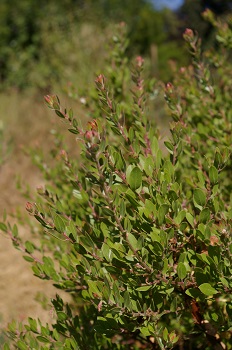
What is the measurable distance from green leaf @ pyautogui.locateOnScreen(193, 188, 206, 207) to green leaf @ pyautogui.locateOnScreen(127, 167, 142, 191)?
0.54ft

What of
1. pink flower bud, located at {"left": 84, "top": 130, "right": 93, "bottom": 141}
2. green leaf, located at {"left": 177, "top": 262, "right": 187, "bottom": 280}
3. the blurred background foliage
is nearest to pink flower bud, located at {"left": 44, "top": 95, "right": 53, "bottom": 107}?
pink flower bud, located at {"left": 84, "top": 130, "right": 93, "bottom": 141}

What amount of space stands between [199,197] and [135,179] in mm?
196

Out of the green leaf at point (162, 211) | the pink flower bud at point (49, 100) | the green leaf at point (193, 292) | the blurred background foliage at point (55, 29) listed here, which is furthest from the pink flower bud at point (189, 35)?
the blurred background foliage at point (55, 29)

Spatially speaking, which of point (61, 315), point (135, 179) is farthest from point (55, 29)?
point (135, 179)

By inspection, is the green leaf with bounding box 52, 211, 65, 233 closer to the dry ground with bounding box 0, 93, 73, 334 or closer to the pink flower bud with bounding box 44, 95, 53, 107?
the pink flower bud with bounding box 44, 95, 53, 107

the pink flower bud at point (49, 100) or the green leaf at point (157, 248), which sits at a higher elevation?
the pink flower bud at point (49, 100)

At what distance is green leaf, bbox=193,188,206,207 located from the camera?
4.45 ft

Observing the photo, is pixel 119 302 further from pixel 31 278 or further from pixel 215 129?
pixel 31 278

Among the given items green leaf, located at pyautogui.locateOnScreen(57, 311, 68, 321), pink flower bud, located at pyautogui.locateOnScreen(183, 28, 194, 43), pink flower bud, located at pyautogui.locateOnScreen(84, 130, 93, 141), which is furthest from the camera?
pink flower bud, located at pyautogui.locateOnScreen(183, 28, 194, 43)

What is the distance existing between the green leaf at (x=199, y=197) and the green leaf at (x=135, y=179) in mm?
165

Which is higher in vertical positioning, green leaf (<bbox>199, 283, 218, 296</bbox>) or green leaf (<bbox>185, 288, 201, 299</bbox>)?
green leaf (<bbox>199, 283, 218, 296</bbox>)

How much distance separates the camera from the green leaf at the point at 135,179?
4.32ft

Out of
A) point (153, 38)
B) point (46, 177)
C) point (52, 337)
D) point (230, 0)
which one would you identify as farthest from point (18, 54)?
point (52, 337)

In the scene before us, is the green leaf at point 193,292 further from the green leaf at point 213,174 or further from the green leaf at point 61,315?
the green leaf at point 61,315
